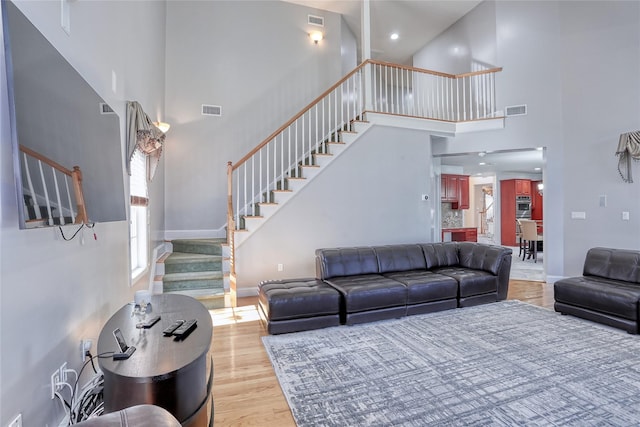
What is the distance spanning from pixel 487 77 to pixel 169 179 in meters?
6.36

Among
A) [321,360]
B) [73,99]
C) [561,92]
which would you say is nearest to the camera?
[73,99]

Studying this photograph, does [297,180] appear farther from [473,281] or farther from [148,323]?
[148,323]

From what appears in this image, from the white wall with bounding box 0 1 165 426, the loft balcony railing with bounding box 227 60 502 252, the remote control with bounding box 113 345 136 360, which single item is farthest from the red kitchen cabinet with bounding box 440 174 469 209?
the remote control with bounding box 113 345 136 360

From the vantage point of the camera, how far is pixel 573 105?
221 inches

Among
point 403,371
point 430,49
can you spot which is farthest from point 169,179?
point 430,49

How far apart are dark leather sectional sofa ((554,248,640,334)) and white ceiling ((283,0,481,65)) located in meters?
5.57

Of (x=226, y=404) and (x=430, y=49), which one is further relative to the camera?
(x=430, y=49)

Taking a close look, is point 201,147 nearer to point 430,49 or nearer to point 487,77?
point 487,77

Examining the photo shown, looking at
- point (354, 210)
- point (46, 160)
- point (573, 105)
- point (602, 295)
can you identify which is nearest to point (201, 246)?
point (354, 210)

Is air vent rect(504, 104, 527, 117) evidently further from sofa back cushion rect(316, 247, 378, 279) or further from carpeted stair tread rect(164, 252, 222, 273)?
carpeted stair tread rect(164, 252, 222, 273)

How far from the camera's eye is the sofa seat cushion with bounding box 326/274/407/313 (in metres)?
3.64

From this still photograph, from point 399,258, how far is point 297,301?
1.85 meters

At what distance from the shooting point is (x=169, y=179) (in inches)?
229

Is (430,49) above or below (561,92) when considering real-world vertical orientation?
above
